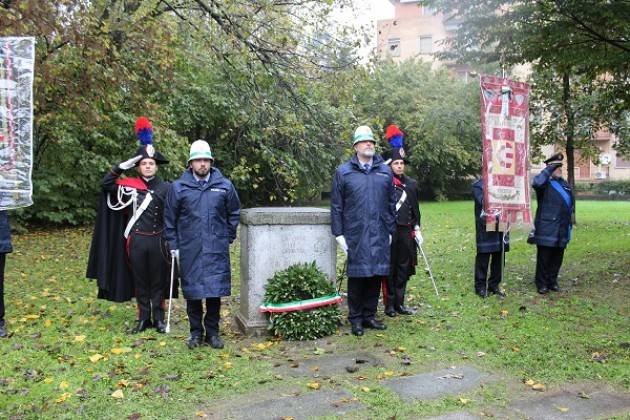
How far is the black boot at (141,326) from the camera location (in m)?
6.50

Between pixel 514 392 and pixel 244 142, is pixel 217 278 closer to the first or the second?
pixel 514 392

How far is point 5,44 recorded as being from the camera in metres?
6.04

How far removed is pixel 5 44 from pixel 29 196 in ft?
4.89

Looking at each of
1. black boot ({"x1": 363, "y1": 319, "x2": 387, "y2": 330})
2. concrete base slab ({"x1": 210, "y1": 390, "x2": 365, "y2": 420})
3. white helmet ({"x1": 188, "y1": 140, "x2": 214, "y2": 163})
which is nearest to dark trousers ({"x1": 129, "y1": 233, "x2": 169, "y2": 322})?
white helmet ({"x1": 188, "y1": 140, "x2": 214, "y2": 163})

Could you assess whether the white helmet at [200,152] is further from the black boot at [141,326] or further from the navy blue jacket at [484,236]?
the navy blue jacket at [484,236]

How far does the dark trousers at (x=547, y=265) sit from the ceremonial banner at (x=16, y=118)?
250 inches

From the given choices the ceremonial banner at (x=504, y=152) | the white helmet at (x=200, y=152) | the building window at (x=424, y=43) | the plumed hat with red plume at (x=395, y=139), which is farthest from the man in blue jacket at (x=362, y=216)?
the building window at (x=424, y=43)

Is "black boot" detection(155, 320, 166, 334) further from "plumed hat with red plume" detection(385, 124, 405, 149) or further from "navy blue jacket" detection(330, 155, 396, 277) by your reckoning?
"plumed hat with red plume" detection(385, 124, 405, 149)

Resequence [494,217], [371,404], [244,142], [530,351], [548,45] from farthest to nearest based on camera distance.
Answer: [244,142]
[548,45]
[494,217]
[530,351]
[371,404]

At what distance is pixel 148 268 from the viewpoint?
6.41 meters

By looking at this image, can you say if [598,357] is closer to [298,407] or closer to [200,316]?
[298,407]

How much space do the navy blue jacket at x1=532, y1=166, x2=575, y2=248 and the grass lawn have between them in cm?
41

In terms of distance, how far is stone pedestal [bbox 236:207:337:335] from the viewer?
252 inches

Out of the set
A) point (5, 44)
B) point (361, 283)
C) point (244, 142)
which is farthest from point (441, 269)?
point (244, 142)
